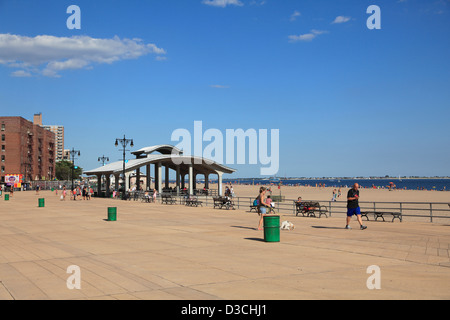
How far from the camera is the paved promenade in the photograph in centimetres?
725

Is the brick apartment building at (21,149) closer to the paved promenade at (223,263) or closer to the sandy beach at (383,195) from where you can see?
the sandy beach at (383,195)

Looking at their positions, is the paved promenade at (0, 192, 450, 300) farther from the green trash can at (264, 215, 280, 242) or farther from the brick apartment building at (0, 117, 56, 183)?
the brick apartment building at (0, 117, 56, 183)

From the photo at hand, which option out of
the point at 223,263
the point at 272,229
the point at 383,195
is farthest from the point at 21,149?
the point at 223,263

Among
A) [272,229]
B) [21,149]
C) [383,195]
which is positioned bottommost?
[383,195]

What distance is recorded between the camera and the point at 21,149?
10769 cm

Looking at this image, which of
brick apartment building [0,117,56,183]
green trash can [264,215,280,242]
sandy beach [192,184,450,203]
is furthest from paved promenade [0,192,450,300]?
brick apartment building [0,117,56,183]

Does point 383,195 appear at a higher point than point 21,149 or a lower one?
lower

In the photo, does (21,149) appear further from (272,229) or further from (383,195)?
(272,229)

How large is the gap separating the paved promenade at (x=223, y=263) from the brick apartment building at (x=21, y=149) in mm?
99057

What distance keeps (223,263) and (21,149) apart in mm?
109807

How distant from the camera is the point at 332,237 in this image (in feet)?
48.8

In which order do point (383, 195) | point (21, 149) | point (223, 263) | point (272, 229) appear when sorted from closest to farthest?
point (223, 263) < point (272, 229) < point (383, 195) < point (21, 149)

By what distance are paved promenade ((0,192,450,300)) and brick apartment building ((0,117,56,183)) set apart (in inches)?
3900

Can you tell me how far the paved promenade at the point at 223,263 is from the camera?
725 cm
